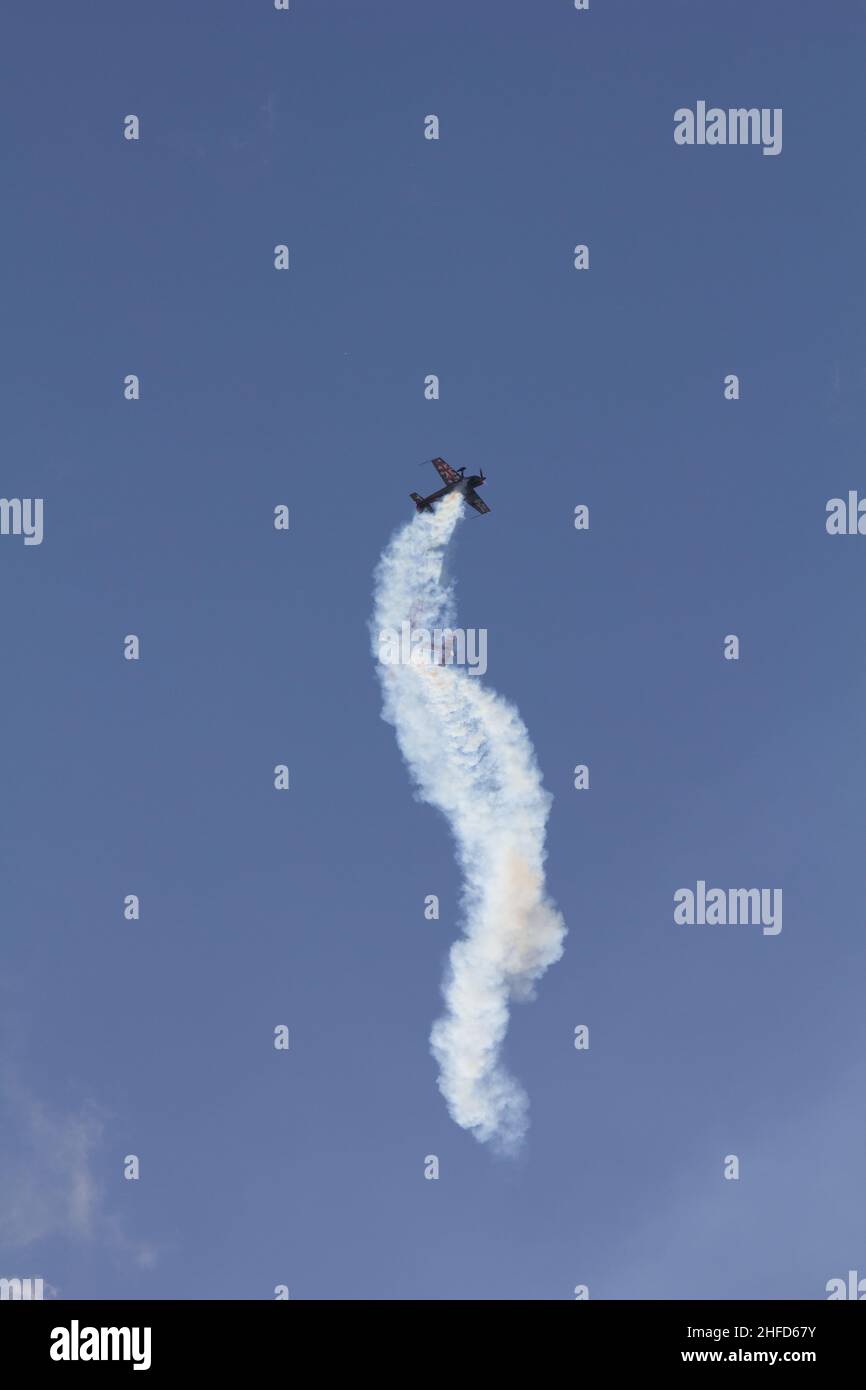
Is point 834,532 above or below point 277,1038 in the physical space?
above

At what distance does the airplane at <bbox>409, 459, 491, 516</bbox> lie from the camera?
125 metres

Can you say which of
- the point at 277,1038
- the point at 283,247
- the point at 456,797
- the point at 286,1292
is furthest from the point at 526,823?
the point at 283,247

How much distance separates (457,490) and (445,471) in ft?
5.63

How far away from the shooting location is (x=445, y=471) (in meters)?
125

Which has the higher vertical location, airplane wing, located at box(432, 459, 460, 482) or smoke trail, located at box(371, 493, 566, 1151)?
airplane wing, located at box(432, 459, 460, 482)

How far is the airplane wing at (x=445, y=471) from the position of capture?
12419 centimetres

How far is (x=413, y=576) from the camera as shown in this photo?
120 m

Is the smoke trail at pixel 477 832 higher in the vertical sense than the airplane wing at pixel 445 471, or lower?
lower

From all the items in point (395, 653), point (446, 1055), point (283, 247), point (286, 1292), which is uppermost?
point (283, 247)

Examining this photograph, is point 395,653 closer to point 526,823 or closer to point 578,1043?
point 526,823

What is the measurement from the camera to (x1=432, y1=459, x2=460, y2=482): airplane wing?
12419 centimetres

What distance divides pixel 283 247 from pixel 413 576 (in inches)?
1005

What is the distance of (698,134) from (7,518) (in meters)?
57.7

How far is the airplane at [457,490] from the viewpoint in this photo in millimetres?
124750
